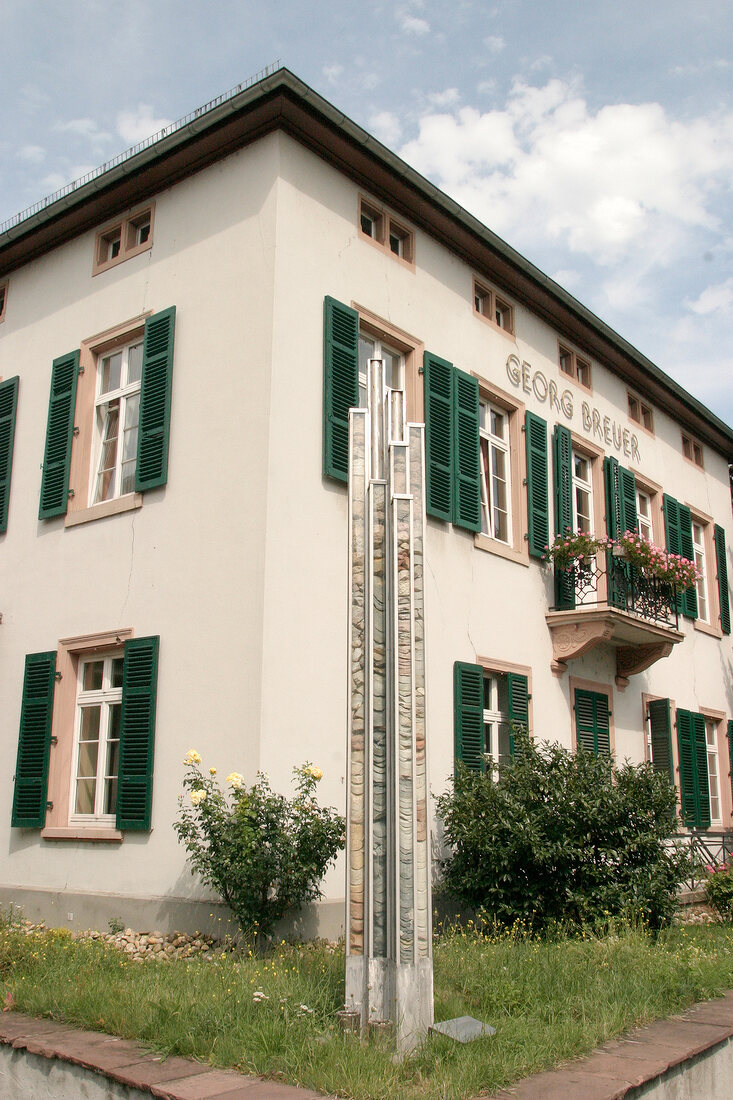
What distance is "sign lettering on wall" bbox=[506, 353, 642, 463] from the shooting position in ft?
43.3

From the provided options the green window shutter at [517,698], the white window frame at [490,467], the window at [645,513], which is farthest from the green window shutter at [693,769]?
the white window frame at [490,467]

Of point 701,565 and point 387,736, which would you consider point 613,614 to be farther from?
point 387,736

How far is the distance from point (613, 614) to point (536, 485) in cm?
184

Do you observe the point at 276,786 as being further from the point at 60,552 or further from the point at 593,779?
the point at 60,552

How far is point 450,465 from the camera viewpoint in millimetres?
11398

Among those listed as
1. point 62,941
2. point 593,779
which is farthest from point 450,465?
point 62,941

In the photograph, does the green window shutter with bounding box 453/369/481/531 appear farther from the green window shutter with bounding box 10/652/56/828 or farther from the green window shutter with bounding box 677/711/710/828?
the green window shutter with bounding box 677/711/710/828

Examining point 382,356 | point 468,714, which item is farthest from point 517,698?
point 382,356

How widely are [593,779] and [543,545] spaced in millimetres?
4111

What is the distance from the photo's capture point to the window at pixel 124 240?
11156 millimetres

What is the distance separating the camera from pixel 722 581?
58.9 feet

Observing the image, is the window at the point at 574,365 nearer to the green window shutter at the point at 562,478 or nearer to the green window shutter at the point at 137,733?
the green window shutter at the point at 562,478

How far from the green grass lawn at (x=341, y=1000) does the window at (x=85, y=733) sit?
72.6 inches

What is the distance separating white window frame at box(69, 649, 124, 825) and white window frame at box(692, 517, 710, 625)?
405 inches
